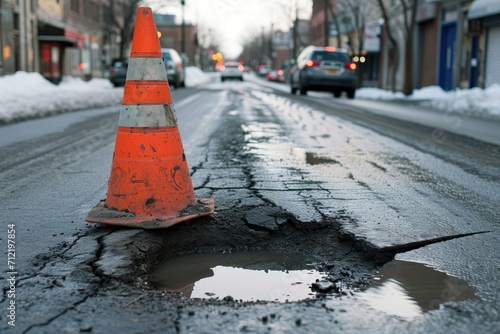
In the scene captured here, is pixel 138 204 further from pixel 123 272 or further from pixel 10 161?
pixel 10 161

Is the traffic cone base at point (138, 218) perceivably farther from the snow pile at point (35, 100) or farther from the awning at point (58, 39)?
the awning at point (58, 39)

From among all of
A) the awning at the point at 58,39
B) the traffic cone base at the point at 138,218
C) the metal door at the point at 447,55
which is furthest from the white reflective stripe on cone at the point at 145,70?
the awning at the point at 58,39

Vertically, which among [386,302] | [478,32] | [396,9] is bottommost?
[386,302]

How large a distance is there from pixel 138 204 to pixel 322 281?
4.62ft

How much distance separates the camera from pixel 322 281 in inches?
119

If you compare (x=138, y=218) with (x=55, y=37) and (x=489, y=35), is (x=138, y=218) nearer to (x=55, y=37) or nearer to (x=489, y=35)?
(x=489, y=35)

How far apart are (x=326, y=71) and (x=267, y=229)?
17350 mm

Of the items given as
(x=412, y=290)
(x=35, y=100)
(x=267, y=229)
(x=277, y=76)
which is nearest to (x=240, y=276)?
(x=267, y=229)

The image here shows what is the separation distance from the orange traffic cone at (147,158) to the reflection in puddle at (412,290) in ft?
4.59

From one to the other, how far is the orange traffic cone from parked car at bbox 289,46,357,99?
17.0 metres

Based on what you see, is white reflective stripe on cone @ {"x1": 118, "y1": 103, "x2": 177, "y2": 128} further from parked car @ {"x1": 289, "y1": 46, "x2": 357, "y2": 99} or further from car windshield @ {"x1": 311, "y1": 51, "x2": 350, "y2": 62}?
car windshield @ {"x1": 311, "y1": 51, "x2": 350, "y2": 62}

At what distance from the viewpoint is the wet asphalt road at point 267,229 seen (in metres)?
2.52

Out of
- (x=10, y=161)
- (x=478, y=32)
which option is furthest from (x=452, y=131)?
(x=478, y=32)

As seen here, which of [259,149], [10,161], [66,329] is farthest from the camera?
[259,149]
